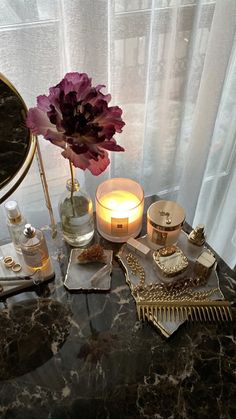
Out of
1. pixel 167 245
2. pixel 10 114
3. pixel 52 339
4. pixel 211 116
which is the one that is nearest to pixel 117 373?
pixel 52 339

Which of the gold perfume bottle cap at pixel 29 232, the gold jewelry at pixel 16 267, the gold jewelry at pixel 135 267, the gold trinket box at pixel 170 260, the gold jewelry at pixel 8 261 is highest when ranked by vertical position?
the gold perfume bottle cap at pixel 29 232

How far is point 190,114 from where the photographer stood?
0.95 meters

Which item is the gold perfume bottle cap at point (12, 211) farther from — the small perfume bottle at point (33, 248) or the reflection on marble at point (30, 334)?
the reflection on marble at point (30, 334)

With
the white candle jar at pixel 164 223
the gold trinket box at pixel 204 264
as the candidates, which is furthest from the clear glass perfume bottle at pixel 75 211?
the gold trinket box at pixel 204 264

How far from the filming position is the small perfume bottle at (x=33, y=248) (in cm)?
65

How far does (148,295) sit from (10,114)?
44cm

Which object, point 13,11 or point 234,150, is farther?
point 234,150

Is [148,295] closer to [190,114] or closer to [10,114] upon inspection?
[10,114]

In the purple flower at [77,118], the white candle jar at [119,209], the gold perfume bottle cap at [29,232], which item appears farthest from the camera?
the white candle jar at [119,209]

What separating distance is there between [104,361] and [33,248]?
0.82ft

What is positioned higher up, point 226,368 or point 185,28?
point 185,28

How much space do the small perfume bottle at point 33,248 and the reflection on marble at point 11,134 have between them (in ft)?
0.36

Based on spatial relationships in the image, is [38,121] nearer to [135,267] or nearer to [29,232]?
[29,232]

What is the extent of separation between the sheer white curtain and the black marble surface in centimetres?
38
